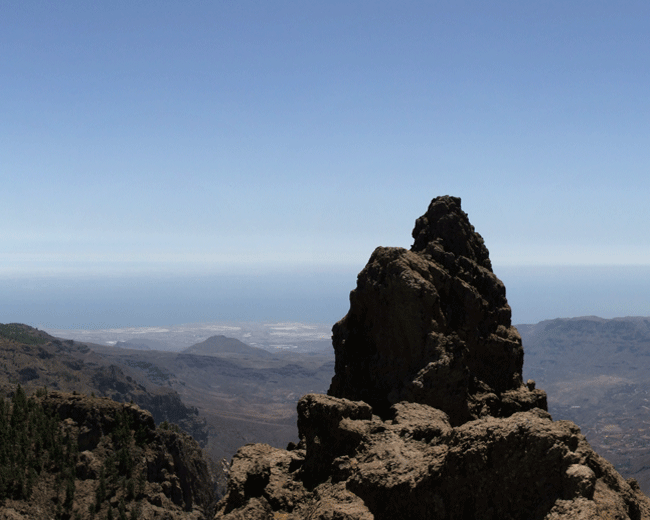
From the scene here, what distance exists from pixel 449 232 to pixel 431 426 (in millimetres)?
10665

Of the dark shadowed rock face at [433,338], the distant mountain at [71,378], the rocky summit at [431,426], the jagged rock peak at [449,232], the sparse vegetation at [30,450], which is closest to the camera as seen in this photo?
the rocky summit at [431,426]

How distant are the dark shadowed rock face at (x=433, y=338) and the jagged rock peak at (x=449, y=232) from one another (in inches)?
3.6

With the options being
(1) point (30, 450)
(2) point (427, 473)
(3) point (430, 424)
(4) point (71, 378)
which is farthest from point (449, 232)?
(4) point (71, 378)

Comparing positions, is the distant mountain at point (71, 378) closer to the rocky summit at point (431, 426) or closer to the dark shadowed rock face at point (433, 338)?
the dark shadowed rock face at point (433, 338)

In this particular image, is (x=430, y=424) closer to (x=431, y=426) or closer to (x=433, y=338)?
(x=431, y=426)

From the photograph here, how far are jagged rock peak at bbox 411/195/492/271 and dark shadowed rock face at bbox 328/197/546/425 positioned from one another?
92 mm

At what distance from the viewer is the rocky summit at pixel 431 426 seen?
8.43m

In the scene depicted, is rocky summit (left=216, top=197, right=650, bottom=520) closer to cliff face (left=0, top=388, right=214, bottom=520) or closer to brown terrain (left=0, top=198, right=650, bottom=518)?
brown terrain (left=0, top=198, right=650, bottom=518)

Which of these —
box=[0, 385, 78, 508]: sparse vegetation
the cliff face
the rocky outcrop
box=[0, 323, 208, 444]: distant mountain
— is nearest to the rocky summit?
the rocky outcrop

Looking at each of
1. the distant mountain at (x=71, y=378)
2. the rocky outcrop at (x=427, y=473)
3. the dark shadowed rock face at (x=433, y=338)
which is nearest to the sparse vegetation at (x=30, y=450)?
the dark shadowed rock face at (x=433, y=338)

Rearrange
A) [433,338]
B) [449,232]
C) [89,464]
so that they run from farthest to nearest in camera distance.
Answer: [89,464], [449,232], [433,338]

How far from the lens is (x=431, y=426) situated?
11953 millimetres

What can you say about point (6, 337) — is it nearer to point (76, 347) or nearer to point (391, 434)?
point (76, 347)

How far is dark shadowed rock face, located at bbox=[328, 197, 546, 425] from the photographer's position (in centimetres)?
1562
